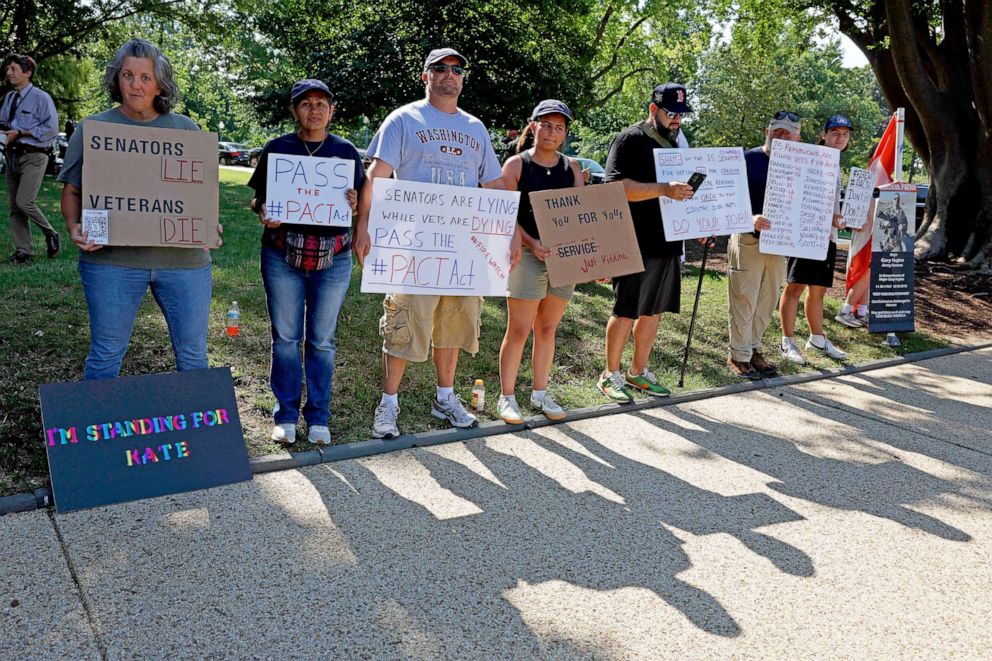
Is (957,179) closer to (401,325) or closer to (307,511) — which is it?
(401,325)

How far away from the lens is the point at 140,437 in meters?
3.58

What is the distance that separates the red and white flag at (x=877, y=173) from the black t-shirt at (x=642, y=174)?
3.49 meters

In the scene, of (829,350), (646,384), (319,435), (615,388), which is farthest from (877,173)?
(319,435)

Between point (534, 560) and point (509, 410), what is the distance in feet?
5.58

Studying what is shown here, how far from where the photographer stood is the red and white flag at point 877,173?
770 cm

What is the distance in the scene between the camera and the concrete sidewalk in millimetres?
2656

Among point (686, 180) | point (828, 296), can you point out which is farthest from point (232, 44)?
point (686, 180)

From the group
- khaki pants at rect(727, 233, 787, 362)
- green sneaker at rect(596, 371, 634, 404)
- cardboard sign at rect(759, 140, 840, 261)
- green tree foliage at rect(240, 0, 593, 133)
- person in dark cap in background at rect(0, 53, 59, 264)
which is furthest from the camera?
green tree foliage at rect(240, 0, 593, 133)

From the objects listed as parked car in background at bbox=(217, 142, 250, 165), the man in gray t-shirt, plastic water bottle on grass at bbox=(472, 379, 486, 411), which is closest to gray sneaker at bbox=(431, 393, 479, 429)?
the man in gray t-shirt

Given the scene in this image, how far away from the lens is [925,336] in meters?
8.15

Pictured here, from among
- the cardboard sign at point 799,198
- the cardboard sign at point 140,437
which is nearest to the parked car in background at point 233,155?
the cardboard sign at point 799,198

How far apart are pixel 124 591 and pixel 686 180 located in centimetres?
413

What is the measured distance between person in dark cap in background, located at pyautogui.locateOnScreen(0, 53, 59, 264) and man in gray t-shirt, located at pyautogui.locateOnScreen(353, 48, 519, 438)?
4.56 metres

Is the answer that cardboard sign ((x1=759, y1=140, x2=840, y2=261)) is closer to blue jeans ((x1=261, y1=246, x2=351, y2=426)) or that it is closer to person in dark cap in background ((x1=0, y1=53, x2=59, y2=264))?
blue jeans ((x1=261, y1=246, x2=351, y2=426))
